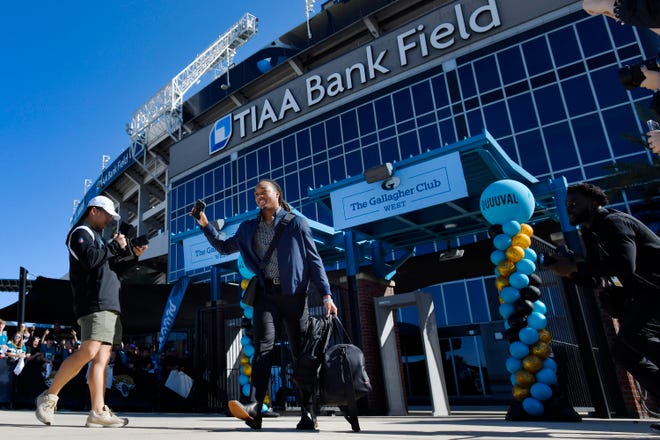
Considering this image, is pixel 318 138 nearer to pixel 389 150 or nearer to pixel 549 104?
pixel 389 150

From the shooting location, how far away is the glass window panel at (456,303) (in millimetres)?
19438

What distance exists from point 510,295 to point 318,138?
19066mm

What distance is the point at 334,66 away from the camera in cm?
2434

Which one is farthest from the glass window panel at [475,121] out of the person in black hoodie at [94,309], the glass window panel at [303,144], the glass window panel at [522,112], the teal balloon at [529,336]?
the person in black hoodie at [94,309]

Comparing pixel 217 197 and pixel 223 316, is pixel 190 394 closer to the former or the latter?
pixel 223 316

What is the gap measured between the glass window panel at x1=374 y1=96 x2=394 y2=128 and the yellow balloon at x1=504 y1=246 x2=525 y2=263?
54.0 ft

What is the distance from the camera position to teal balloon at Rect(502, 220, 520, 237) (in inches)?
270

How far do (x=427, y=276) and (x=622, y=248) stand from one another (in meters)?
16.3

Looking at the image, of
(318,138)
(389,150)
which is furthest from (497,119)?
(318,138)

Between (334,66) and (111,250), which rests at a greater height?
(334,66)

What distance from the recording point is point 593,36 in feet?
60.4

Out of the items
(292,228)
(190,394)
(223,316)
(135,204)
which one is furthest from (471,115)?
(135,204)

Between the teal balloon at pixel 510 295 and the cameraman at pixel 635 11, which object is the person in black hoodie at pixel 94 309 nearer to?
the cameraman at pixel 635 11

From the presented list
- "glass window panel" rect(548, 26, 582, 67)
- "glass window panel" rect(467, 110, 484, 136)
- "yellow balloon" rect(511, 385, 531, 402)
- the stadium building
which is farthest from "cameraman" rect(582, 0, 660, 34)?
"glass window panel" rect(548, 26, 582, 67)
